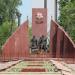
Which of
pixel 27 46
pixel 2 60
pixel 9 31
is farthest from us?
pixel 9 31

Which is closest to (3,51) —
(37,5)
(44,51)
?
(44,51)

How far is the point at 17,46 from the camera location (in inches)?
1037

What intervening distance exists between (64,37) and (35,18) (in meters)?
2.89

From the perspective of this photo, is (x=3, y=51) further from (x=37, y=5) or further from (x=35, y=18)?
(x=37, y=5)

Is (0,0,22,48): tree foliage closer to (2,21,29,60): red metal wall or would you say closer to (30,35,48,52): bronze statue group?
(30,35,48,52): bronze statue group

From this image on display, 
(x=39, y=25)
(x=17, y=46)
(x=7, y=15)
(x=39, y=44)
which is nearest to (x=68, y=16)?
(x=7, y=15)

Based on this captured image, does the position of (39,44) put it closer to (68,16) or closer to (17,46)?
(17,46)

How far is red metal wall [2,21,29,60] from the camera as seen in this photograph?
25547mm

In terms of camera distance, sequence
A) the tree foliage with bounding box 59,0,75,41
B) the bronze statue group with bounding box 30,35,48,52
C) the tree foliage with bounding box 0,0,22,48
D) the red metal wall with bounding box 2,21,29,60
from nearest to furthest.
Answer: the red metal wall with bounding box 2,21,29,60, the bronze statue group with bounding box 30,35,48,52, the tree foliage with bounding box 59,0,75,41, the tree foliage with bounding box 0,0,22,48

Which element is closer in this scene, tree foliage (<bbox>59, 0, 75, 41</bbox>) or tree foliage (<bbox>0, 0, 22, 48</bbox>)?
tree foliage (<bbox>59, 0, 75, 41</bbox>)

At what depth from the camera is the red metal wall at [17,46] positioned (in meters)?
25.5

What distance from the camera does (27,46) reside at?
88.0 ft

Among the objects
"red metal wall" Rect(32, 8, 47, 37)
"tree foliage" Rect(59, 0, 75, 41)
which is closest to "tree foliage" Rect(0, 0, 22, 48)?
"tree foliage" Rect(59, 0, 75, 41)

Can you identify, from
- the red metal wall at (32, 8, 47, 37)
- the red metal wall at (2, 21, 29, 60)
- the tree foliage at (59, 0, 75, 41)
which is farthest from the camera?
the tree foliage at (59, 0, 75, 41)
